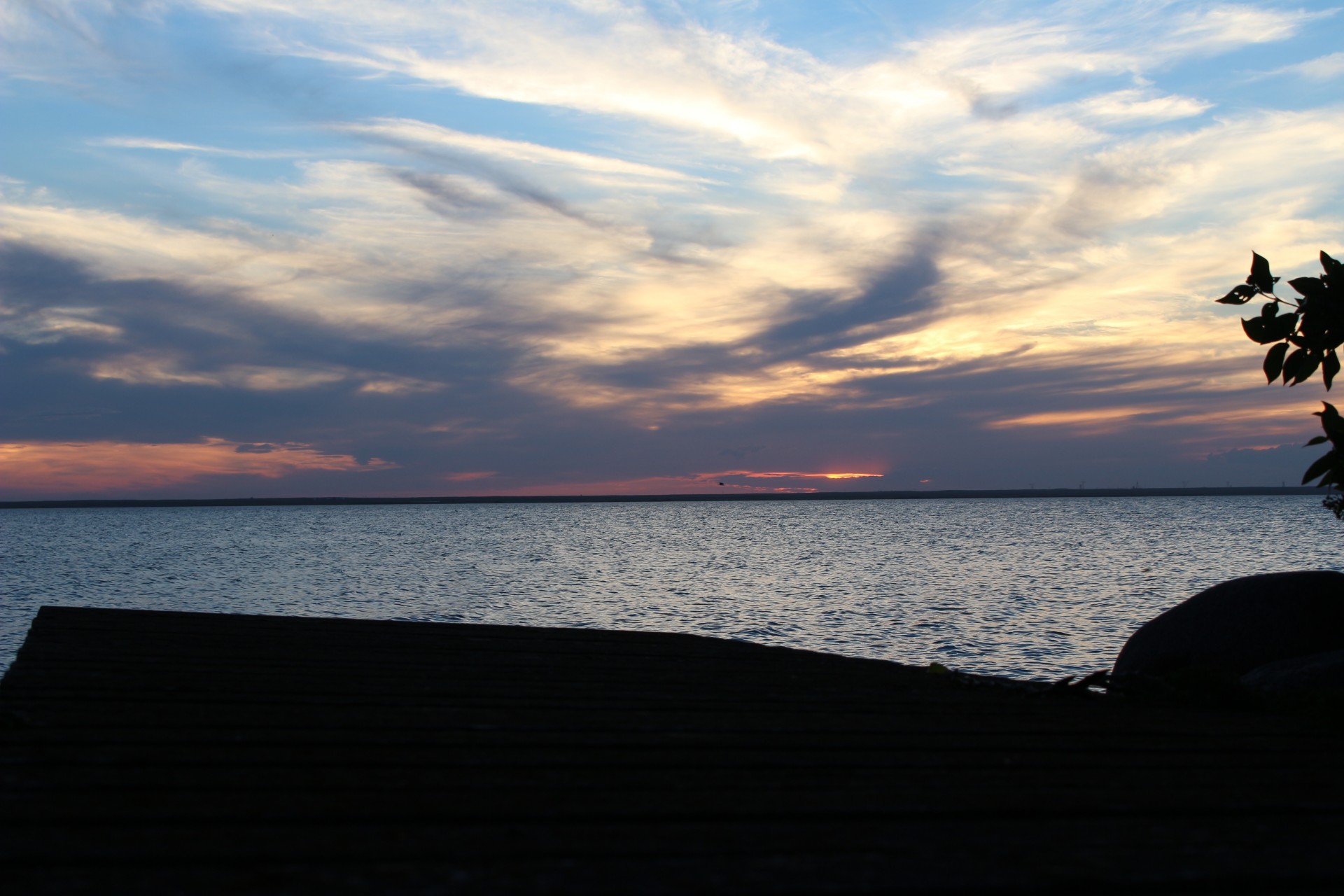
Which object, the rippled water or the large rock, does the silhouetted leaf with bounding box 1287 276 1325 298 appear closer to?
the large rock

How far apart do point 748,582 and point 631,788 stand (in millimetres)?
40730

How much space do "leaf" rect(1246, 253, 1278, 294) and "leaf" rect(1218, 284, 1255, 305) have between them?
5 cm

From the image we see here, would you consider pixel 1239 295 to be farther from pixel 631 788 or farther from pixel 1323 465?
pixel 631 788

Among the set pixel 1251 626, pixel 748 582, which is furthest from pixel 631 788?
pixel 748 582

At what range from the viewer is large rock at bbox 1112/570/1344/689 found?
37.8 ft

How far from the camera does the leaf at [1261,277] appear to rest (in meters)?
6.12

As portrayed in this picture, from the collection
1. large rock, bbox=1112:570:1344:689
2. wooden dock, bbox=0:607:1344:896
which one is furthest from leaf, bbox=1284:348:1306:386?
large rock, bbox=1112:570:1344:689

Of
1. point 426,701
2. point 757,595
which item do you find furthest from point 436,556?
point 426,701

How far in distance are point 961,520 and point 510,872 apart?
149027 mm

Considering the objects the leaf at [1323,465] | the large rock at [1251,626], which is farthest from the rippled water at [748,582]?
the leaf at [1323,465]

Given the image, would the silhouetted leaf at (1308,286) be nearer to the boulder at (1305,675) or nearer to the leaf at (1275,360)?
the leaf at (1275,360)

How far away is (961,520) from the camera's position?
144500mm

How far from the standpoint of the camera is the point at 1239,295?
6086 millimetres

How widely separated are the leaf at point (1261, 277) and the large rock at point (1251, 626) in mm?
6473
